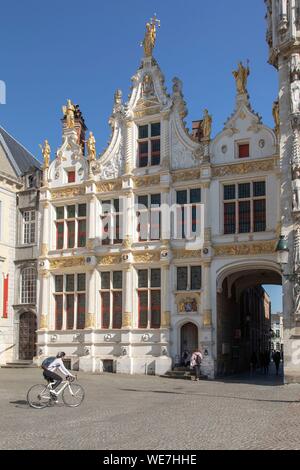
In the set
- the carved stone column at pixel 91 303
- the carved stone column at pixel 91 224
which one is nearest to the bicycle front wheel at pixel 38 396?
the carved stone column at pixel 91 303

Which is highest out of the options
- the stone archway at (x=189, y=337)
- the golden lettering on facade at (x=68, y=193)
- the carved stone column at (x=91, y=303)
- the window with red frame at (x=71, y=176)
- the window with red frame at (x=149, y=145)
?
the window with red frame at (x=149, y=145)

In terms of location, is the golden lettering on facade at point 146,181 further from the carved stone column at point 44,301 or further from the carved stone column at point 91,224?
the carved stone column at point 44,301

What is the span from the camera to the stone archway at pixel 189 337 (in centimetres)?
3384

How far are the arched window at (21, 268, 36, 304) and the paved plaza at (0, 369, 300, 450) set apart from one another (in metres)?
12.5

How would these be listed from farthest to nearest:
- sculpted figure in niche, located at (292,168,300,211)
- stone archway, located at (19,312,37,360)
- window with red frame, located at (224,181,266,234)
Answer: stone archway, located at (19,312,37,360)
window with red frame, located at (224,181,266,234)
sculpted figure in niche, located at (292,168,300,211)

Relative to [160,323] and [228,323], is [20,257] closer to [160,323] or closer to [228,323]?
[160,323]

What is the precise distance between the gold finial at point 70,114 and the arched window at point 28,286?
9559 mm

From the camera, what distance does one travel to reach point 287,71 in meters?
30.1

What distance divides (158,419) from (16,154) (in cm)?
3137

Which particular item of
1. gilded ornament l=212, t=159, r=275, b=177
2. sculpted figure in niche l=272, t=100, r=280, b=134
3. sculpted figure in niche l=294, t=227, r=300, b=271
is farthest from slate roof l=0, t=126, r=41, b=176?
sculpted figure in niche l=294, t=227, r=300, b=271

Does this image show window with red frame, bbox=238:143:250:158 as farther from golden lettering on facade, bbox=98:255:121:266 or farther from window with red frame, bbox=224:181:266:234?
golden lettering on facade, bbox=98:255:121:266

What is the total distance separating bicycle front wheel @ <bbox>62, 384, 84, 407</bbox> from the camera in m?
19.1
